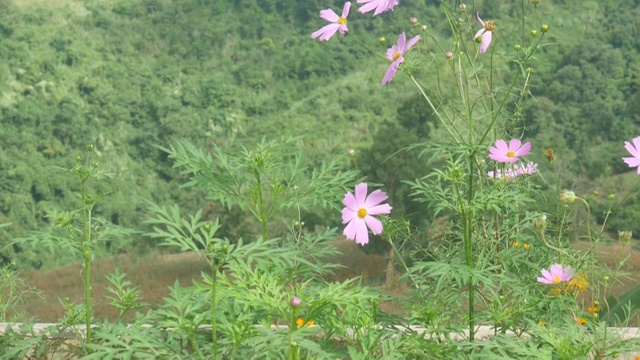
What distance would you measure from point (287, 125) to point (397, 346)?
78.4 ft

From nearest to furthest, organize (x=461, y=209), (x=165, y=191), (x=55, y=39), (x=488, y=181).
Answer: (x=461, y=209) < (x=488, y=181) < (x=165, y=191) < (x=55, y=39)

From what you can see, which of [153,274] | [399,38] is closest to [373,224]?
[399,38]

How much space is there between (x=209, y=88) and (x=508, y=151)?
27.4 metres

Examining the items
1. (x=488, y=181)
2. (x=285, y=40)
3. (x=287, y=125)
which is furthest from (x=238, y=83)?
(x=488, y=181)

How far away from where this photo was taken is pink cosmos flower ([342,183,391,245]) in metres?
1.34

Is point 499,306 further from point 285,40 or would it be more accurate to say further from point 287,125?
point 285,40

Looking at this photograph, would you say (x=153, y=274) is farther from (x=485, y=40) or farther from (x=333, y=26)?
(x=485, y=40)

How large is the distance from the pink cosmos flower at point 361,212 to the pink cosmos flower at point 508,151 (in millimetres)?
191

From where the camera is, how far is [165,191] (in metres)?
22.0

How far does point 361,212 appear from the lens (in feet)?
4.54

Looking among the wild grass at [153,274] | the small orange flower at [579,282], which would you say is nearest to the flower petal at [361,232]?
the small orange flower at [579,282]

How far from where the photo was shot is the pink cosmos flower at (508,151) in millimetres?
1387

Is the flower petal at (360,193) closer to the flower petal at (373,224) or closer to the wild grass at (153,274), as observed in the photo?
the flower petal at (373,224)

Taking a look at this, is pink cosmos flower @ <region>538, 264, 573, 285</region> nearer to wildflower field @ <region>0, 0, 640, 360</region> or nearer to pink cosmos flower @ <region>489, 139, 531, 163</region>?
wildflower field @ <region>0, 0, 640, 360</region>
